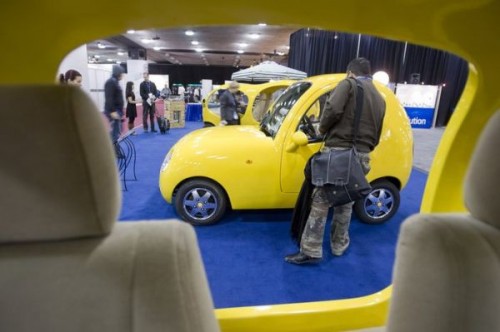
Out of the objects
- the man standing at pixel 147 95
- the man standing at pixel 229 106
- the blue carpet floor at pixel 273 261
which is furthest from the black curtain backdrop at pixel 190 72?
the blue carpet floor at pixel 273 261

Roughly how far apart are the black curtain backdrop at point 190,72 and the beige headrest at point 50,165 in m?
33.2

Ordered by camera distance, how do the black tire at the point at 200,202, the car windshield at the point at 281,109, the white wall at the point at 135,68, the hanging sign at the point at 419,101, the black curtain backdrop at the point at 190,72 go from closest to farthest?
the black tire at the point at 200,202 → the car windshield at the point at 281,109 → the hanging sign at the point at 419,101 → the white wall at the point at 135,68 → the black curtain backdrop at the point at 190,72

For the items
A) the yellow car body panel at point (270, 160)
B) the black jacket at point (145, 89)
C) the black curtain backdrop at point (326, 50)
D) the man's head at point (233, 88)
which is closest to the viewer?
the yellow car body panel at point (270, 160)

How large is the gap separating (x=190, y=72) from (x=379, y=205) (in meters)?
32.2

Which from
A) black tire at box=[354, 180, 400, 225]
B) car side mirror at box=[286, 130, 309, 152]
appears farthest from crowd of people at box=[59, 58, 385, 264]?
black tire at box=[354, 180, 400, 225]

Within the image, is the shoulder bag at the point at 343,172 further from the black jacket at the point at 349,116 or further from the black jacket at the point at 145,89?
the black jacket at the point at 145,89

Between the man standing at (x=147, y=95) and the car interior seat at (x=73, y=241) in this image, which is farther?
the man standing at (x=147, y=95)

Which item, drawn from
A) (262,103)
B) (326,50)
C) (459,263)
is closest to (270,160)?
(459,263)

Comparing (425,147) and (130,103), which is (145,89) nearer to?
(130,103)

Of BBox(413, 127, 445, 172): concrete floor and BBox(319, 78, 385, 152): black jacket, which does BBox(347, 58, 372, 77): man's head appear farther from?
BBox(413, 127, 445, 172): concrete floor

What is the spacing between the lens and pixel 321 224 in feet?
8.41

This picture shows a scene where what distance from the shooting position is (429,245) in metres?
0.90

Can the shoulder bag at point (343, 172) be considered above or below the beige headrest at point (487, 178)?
below

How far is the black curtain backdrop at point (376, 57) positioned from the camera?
12.0 metres
